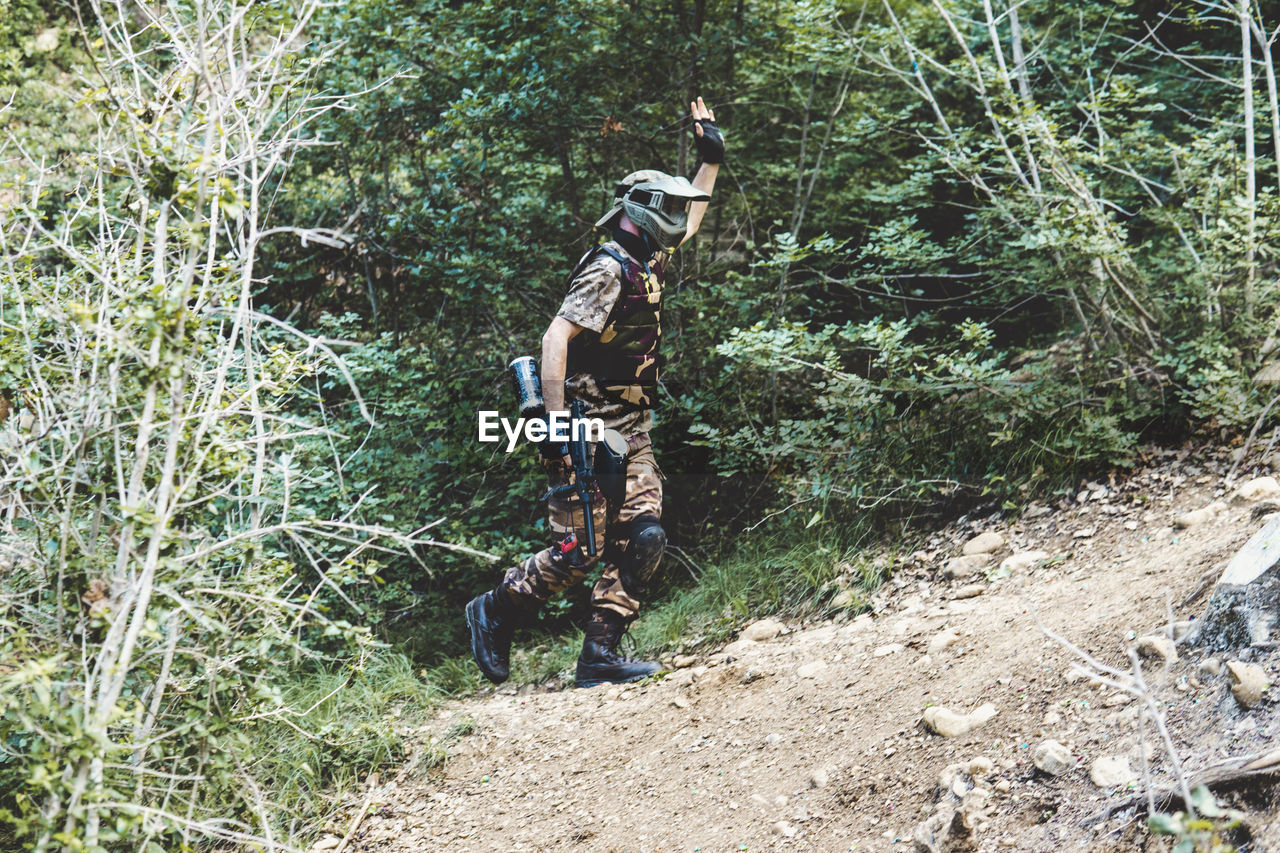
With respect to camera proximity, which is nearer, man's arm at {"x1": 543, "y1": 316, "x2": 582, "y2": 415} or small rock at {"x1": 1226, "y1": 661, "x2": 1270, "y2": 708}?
small rock at {"x1": 1226, "y1": 661, "x2": 1270, "y2": 708}

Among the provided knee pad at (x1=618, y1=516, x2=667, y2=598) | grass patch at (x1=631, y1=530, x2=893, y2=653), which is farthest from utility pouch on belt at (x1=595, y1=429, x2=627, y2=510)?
grass patch at (x1=631, y1=530, x2=893, y2=653)

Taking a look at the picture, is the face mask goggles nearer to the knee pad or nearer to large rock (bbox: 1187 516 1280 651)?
the knee pad

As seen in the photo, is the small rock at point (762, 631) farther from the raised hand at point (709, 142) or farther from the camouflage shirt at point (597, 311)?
the raised hand at point (709, 142)

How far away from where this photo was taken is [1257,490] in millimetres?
3684

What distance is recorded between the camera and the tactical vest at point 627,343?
162 inches

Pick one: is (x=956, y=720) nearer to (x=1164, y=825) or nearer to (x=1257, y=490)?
(x=1164, y=825)

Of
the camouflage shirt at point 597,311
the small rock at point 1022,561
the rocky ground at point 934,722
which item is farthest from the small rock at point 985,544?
the camouflage shirt at point 597,311

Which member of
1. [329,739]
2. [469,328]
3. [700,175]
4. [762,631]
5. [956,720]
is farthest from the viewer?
[469,328]

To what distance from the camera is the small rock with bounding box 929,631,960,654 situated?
338 cm

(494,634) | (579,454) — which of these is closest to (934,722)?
(579,454)

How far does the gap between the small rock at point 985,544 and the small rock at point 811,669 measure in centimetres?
97

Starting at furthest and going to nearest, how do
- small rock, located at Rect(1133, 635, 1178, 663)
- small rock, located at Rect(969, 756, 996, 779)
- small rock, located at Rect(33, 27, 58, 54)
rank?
small rock, located at Rect(33, 27, 58, 54), small rock, located at Rect(1133, 635, 1178, 663), small rock, located at Rect(969, 756, 996, 779)

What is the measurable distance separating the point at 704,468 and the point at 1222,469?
2731 mm

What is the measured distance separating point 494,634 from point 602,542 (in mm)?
715
